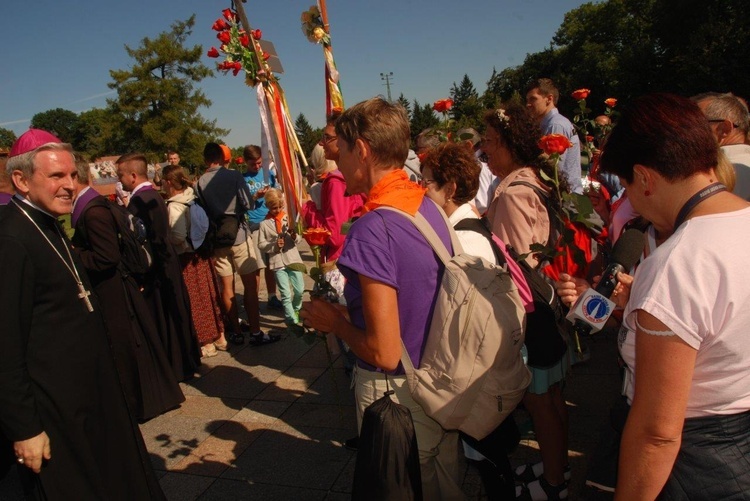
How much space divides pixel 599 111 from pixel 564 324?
155 ft

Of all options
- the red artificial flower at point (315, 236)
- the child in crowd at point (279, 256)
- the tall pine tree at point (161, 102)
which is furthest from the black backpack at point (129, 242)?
the tall pine tree at point (161, 102)

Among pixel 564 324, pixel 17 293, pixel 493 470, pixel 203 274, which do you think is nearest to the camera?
pixel 17 293

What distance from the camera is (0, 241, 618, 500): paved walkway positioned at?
3.13m

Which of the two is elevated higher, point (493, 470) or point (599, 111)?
point (599, 111)

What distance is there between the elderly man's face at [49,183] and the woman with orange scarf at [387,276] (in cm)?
136

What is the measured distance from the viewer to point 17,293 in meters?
2.04

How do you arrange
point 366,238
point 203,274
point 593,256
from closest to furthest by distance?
point 366,238, point 593,256, point 203,274

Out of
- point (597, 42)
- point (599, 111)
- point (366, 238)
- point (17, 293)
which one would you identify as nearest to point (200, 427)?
point (17, 293)

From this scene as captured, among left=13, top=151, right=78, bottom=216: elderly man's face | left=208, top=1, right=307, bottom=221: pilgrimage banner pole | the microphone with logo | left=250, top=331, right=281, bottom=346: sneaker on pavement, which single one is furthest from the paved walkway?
left=13, top=151, right=78, bottom=216: elderly man's face

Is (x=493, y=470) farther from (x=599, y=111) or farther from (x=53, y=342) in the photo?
(x=599, y=111)

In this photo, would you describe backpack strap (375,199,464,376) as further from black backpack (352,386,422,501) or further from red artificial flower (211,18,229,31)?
red artificial flower (211,18,229,31)

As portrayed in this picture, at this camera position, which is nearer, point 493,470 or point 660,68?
point 493,470

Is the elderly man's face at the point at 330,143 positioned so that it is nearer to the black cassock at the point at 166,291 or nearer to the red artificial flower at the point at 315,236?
the red artificial flower at the point at 315,236

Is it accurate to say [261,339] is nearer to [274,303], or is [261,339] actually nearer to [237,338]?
[237,338]
